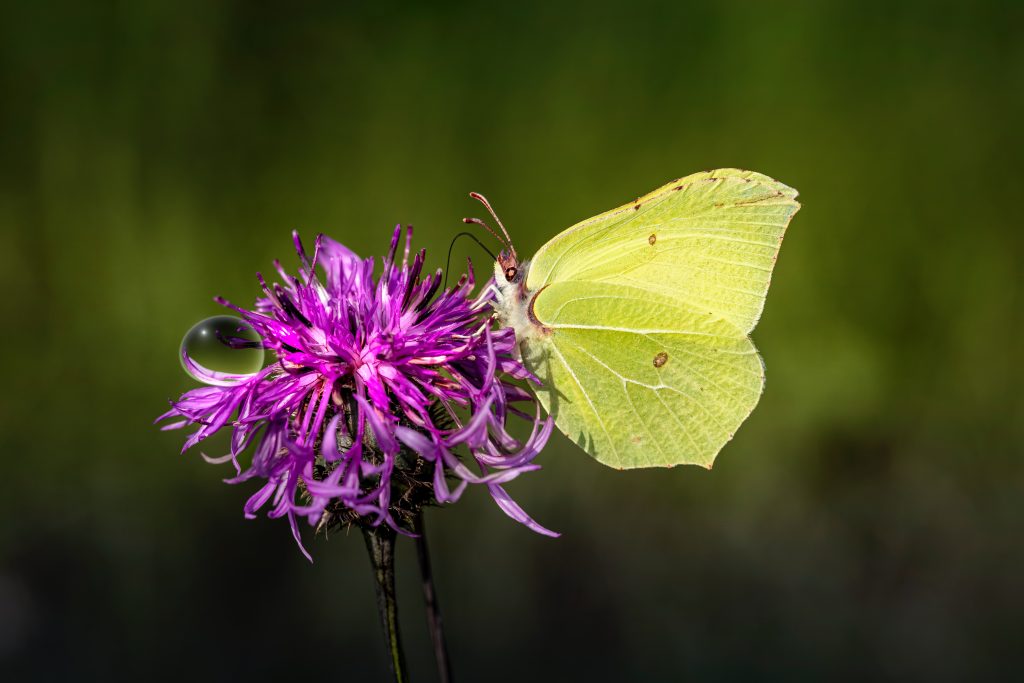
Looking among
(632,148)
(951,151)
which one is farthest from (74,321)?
(951,151)

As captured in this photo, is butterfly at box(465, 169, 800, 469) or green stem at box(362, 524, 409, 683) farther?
butterfly at box(465, 169, 800, 469)

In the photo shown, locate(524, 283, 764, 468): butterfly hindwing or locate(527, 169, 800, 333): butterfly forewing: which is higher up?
locate(527, 169, 800, 333): butterfly forewing

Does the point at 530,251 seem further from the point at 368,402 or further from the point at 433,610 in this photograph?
the point at 433,610

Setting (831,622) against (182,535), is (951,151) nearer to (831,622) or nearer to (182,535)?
(831,622)

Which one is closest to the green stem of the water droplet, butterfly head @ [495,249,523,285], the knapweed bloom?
the knapweed bloom

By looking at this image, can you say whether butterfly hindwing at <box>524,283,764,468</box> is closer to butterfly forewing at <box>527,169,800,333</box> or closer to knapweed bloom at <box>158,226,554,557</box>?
butterfly forewing at <box>527,169,800,333</box>

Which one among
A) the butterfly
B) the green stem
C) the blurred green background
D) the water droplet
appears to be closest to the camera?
the green stem

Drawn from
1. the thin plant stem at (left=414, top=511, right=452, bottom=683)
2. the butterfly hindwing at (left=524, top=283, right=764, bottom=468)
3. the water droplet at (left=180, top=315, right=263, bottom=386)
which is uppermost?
the water droplet at (left=180, top=315, right=263, bottom=386)
